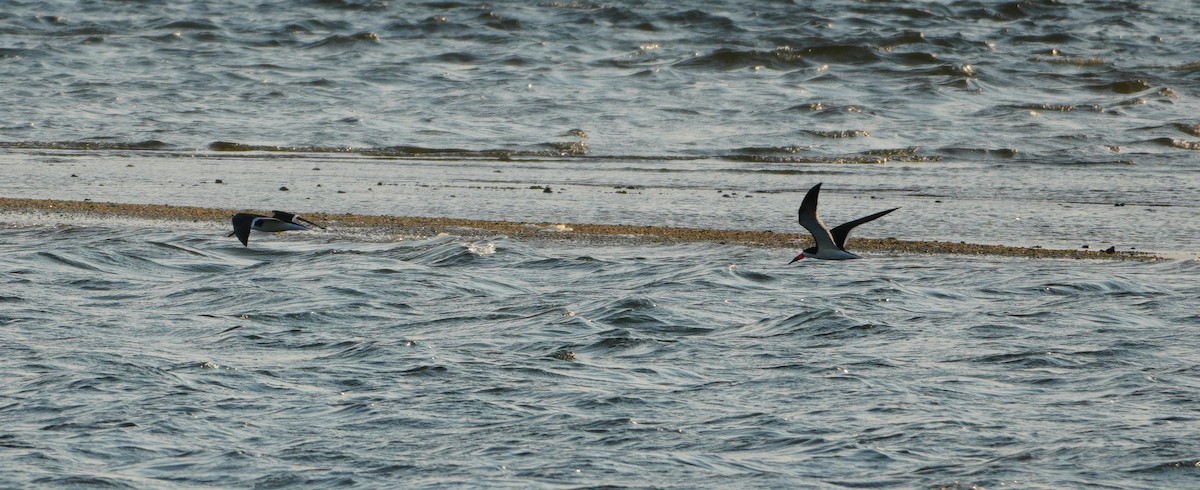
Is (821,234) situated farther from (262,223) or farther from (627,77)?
(627,77)

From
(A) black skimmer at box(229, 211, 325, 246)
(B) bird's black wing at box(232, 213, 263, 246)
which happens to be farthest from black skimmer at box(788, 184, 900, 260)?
(B) bird's black wing at box(232, 213, 263, 246)

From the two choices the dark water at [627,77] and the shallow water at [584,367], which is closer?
the shallow water at [584,367]

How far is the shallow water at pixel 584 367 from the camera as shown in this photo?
6148 millimetres

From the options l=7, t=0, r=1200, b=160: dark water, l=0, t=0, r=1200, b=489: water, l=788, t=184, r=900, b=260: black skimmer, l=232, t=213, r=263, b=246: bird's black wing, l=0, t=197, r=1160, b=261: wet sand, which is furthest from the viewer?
l=7, t=0, r=1200, b=160: dark water

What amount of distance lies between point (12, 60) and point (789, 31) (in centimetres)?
1242

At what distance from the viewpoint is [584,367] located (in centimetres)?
763

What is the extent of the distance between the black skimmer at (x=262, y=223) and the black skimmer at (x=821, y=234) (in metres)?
3.31

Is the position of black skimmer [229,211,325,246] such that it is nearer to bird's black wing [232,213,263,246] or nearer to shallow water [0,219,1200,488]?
bird's black wing [232,213,263,246]

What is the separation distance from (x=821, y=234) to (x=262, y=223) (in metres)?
3.73

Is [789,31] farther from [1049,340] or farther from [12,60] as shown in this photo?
[1049,340]

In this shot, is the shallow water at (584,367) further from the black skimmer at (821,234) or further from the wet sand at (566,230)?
the wet sand at (566,230)

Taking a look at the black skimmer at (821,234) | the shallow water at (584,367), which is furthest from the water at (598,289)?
the black skimmer at (821,234)

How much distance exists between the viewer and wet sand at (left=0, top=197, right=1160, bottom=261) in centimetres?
1057

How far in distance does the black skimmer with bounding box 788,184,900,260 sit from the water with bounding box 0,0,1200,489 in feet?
0.60
